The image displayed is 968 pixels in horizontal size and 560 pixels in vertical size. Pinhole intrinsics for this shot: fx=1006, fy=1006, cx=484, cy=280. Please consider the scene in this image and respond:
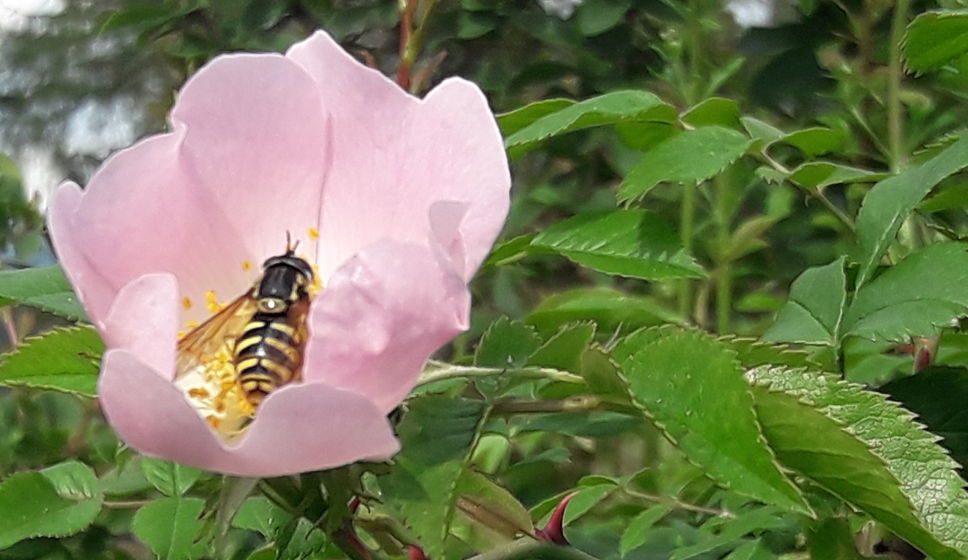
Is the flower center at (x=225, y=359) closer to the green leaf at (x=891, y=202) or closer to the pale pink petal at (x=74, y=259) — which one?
the pale pink petal at (x=74, y=259)

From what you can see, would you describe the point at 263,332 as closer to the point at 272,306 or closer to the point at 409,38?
the point at 272,306

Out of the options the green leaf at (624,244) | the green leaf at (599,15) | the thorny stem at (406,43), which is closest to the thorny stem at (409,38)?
the thorny stem at (406,43)

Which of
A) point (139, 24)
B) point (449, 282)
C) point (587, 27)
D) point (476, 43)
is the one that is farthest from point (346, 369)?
point (139, 24)

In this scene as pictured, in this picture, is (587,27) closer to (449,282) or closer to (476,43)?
(476,43)

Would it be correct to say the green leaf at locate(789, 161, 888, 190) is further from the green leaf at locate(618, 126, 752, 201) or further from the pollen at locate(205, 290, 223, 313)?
the pollen at locate(205, 290, 223, 313)

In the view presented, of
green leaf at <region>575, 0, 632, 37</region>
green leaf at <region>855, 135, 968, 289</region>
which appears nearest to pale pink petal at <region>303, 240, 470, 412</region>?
green leaf at <region>855, 135, 968, 289</region>
